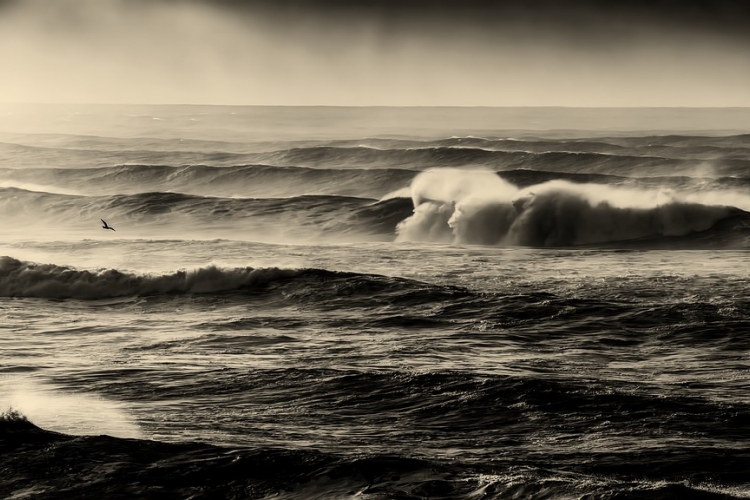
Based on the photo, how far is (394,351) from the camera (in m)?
12.2

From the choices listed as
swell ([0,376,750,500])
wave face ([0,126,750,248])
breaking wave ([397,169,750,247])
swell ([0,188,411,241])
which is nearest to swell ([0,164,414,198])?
wave face ([0,126,750,248])

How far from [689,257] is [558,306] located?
6.70m

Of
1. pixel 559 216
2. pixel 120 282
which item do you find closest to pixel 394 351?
pixel 120 282

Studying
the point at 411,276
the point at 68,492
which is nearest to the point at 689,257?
the point at 411,276

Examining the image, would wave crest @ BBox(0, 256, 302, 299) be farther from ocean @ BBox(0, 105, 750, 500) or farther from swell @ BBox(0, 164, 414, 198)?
swell @ BBox(0, 164, 414, 198)

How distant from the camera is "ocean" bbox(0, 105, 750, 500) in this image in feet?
26.4

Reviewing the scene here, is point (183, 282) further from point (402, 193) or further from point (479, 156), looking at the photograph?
point (479, 156)

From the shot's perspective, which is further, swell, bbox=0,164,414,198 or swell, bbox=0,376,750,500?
swell, bbox=0,164,414,198

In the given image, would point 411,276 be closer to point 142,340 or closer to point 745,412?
point 142,340

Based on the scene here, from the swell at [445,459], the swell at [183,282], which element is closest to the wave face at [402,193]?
the swell at [183,282]

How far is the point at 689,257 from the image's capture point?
20.3 meters

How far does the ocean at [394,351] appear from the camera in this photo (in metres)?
8.04

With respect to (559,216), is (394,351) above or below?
below

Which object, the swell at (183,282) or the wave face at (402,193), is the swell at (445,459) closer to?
the swell at (183,282)
